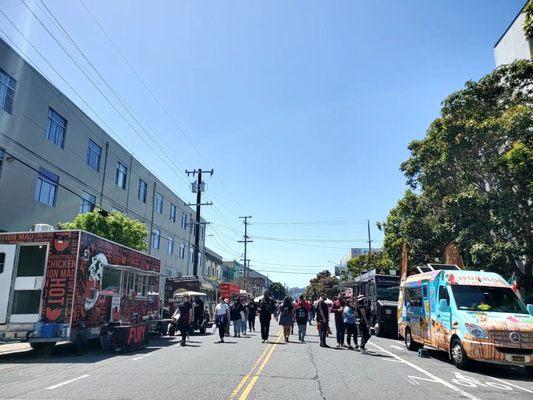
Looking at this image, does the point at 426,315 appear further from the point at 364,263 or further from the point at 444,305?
the point at 364,263

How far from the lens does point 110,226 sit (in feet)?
78.7

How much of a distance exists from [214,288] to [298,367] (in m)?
23.0


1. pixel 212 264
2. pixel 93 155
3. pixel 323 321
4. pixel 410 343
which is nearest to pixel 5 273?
pixel 323 321

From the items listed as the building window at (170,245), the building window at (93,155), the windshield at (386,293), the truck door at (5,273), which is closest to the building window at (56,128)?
the building window at (93,155)

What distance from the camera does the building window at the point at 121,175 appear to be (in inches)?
1380

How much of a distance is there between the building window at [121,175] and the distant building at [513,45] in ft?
85.1

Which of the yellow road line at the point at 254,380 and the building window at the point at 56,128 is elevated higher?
the building window at the point at 56,128

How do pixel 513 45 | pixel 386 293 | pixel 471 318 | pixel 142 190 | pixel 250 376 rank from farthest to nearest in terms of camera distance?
pixel 142 190 → pixel 513 45 → pixel 386 293 → pixel 471 318 → pixel 250 376

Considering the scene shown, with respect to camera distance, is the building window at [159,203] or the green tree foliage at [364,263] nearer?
the building window at [159,203]

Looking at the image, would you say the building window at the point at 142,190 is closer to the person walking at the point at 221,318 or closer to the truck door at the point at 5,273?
the person walking at the point at 221,318

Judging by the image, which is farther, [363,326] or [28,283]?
[363,326]

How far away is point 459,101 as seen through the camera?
18.8 meters

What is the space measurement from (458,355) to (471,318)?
1036 millimetres

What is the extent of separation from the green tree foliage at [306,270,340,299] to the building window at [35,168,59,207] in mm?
65294
